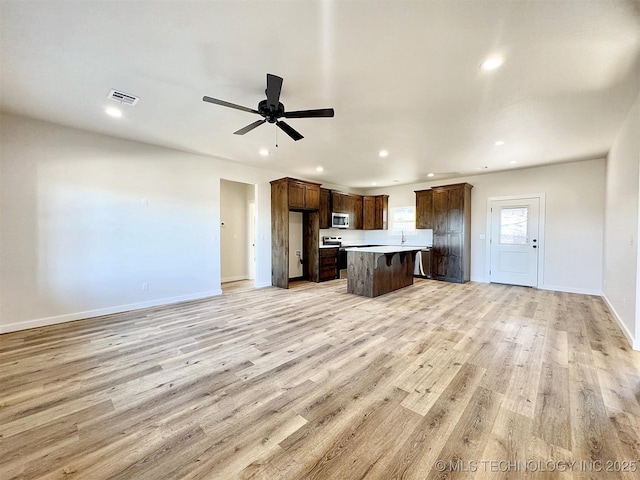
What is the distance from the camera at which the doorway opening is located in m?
5.74

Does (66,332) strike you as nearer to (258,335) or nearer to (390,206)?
(258,335)

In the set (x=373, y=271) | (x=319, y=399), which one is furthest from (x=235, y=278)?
(x=319, y=399)

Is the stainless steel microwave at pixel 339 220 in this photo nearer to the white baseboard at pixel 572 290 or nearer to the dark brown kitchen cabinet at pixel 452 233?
the dark brown kitchen cabinet at pixel 452 233

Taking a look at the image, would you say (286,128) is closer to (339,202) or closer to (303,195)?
(303,195)

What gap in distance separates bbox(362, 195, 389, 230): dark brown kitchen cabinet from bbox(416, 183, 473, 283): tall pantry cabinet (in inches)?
63.5

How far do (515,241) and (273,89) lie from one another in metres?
6.38

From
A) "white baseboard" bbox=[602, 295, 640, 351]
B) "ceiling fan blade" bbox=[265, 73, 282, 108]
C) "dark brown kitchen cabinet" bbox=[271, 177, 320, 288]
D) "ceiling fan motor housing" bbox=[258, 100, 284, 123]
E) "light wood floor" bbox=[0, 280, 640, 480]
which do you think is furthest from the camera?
"dark brown kitchen cabinet" bbox=[271, 177, 320, 288]

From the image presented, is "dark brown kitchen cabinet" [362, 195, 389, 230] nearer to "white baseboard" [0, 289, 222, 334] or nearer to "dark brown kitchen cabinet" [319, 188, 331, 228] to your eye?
"dark brown kitchen cabinet" [319, 188, 331, 228]

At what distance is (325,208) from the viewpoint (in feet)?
23.2

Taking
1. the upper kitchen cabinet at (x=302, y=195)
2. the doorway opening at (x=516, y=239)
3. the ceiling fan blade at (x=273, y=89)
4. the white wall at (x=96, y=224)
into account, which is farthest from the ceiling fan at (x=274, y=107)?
the doorway opening at (x=516, y=239)

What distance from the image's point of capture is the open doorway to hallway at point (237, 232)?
259 inches

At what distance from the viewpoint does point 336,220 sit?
7.47m

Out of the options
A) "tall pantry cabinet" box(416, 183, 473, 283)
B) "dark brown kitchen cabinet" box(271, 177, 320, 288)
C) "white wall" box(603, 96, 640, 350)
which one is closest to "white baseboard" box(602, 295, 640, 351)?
"white wall" box(603, 96, 640, 350)

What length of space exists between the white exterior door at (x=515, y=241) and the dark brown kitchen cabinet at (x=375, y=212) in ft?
9.52
